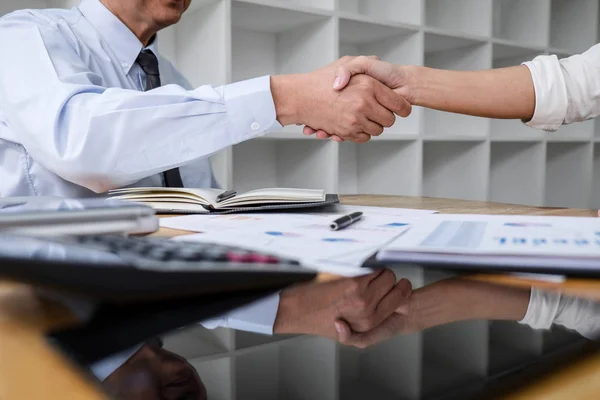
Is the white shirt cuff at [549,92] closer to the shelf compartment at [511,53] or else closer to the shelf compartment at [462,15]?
the shelf compartment at [462,15]

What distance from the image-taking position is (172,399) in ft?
0.67

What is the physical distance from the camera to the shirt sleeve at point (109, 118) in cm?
97

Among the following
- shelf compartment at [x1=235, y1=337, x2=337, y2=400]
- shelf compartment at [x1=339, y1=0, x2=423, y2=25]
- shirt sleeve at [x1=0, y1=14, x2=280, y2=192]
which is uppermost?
shelf compartment at [x1=339, y1=0, x2=423, y2=25]

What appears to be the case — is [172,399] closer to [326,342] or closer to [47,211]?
[326,342]

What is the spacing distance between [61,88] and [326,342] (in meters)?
0.89

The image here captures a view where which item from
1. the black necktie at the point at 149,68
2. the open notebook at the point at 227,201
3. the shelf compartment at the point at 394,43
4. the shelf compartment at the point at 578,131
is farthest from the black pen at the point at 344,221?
the shelf compartment at the point at 578,131

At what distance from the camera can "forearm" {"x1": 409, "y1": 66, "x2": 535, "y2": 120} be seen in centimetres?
118

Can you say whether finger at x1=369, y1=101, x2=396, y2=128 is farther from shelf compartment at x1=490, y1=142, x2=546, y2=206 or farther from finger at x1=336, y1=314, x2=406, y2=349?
shelf compartment at x1=490, y1=142, x2=546, y2=206

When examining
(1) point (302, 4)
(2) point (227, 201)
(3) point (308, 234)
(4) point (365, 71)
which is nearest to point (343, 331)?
(3) point (308, 234)

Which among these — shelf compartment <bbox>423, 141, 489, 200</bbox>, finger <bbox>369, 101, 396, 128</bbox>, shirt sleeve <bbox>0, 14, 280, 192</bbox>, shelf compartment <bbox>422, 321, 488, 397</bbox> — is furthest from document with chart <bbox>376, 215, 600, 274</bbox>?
shelf compartment <bbox>423, 141, 489, 200</bbox>

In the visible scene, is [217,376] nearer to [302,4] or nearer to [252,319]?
[252,319]

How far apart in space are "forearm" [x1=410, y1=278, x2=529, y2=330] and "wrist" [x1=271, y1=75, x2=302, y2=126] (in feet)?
2.46

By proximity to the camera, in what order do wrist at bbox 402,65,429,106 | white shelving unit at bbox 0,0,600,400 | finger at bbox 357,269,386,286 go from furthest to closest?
white shelving unit at bbox 0,0,600,400, wrist at bbox 402,65,429,106, finger at bbox 357,269,386,286

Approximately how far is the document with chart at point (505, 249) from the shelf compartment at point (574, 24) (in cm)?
278
